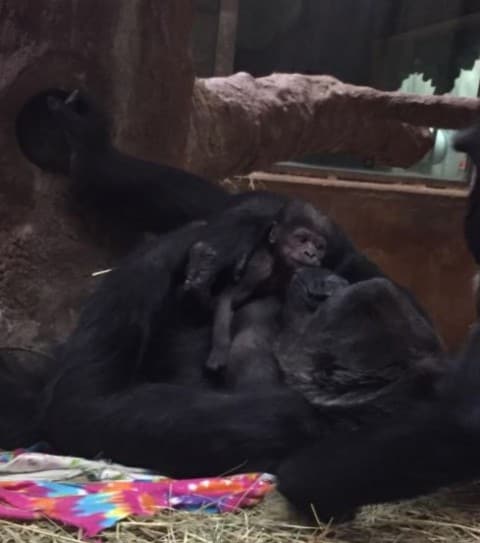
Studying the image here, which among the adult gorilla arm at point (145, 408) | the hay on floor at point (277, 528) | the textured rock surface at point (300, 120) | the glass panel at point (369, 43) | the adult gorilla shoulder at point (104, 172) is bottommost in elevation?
the hay on floor at point (277, 528)

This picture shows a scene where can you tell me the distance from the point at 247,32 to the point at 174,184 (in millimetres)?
2918

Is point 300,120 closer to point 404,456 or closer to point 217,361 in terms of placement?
point 217,361

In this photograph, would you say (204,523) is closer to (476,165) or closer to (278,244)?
(278,244)

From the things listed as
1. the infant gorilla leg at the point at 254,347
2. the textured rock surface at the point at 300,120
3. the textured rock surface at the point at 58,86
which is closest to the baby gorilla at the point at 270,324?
the infant gorilla leg at the point at 254,347

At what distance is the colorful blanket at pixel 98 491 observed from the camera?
5.25ft

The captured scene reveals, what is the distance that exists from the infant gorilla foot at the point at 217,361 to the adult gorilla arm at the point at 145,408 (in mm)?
48

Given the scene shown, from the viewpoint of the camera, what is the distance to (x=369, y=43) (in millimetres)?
5277

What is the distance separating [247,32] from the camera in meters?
5.22

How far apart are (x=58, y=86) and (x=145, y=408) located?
40.5 inches

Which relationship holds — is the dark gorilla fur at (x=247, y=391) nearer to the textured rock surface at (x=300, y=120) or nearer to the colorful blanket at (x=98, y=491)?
the colorful blanket at (x=98, y=491)

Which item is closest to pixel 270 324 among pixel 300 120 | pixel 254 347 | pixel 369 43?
pixel 254 347

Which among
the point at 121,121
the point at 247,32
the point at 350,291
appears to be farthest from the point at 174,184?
the point at 247,32

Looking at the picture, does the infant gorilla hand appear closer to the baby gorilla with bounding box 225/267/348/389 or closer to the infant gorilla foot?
the baby gorilla with bounding box 225/267/348/389

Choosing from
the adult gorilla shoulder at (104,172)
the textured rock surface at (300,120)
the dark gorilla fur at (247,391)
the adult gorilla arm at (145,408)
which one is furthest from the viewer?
the textured rock surface at (300,120)
